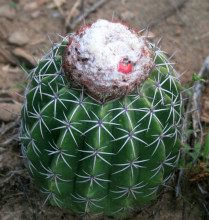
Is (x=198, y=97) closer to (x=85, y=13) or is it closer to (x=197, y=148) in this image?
(x=197, y=148)

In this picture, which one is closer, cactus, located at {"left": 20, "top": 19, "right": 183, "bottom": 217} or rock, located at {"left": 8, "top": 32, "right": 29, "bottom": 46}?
cactus, located at {"left": 20, "top": 19, "right": 183, "bottom": 217}

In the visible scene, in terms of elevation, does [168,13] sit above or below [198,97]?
above

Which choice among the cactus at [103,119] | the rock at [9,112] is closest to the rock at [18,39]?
the rock at [9,112]

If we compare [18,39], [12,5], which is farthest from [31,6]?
[18,39]

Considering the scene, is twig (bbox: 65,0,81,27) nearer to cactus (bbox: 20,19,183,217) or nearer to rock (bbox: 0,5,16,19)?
rock (bbox: 0,5,16,19)

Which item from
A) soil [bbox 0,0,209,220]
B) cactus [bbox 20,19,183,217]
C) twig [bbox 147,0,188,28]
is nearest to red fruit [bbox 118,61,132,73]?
cactus [bbox 20,19,183,217]
